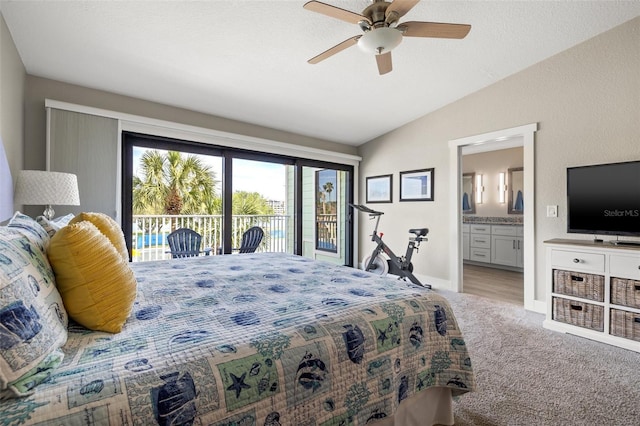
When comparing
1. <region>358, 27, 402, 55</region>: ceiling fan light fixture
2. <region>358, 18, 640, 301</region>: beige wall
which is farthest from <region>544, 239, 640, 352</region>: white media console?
<region>358, 27, 402, 55</region>: ceiling fan light fixture

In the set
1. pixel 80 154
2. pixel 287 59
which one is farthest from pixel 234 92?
pixel 80 154

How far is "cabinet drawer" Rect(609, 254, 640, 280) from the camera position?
2.44 metres

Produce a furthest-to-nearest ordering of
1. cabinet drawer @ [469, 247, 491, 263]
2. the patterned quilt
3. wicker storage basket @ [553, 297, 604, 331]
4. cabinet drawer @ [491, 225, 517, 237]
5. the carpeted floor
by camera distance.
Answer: cabinet drawer @ [469, 247, 491, 263] < cabinet drawer @ [491, 225, 517, 237] < wicker storage basket @ [553, 297, 604, 331] < the carpeted floor < the patterned quilt

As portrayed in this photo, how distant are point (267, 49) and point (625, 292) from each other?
12.4 feet

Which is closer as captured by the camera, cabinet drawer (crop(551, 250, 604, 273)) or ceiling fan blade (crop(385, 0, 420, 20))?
ceiling fan blade (crop(385, 0, 420, 20))

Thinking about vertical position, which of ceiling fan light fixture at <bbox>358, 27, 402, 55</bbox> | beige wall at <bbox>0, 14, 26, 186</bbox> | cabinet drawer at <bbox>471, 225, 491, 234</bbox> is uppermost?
ceiling fan light fixture at <bbox>358, 27, 402, 55</bbox>

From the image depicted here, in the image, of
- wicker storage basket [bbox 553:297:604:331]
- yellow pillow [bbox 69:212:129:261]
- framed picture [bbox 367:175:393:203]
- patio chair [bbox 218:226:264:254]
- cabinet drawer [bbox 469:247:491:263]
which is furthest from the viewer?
cabinet drawer [bbox 469:247:491:263]

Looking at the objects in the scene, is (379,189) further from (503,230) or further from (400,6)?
(400,6)

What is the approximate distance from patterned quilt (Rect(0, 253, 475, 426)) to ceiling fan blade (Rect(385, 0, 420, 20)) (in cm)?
175

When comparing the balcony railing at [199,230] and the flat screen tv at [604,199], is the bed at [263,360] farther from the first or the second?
the balcony railing at [199,230]

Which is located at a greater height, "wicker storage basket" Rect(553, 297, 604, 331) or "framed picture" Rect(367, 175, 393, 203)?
"framed picture" Rect(367, 175, 393, 203)

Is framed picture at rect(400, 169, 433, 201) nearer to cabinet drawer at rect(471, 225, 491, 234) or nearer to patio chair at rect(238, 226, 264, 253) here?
cabinet drawer at rect(471, 225, 491, 234)

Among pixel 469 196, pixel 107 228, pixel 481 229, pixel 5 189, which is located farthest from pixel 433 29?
pixel 469 196

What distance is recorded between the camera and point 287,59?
9.71ft
